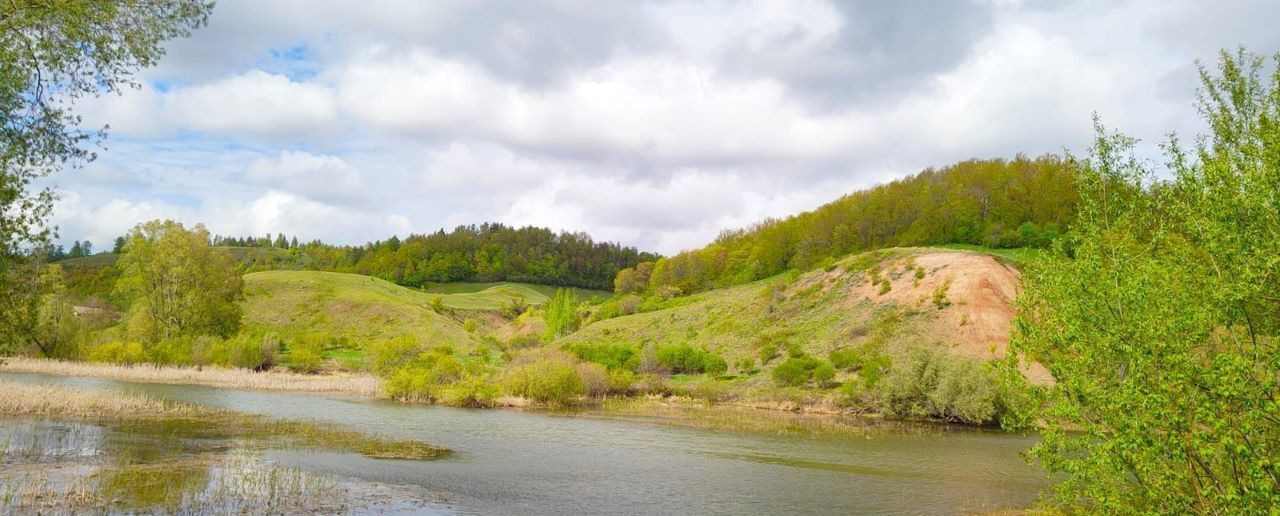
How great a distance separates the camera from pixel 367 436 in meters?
33.5

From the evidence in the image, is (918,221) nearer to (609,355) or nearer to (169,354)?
(609,355)

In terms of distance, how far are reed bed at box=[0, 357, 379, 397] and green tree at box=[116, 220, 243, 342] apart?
11.8m

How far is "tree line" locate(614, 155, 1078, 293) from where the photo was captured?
11456cm

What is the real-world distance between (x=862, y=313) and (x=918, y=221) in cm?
5459

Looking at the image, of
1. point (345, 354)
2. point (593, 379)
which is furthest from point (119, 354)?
point (593, 379)

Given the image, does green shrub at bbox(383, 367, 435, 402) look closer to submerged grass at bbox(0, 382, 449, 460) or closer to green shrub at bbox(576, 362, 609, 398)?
green shrub at bbox(576, 362, 609, 398)

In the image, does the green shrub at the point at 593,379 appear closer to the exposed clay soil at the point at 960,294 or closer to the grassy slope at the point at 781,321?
the grassy slope at the point at 781,321

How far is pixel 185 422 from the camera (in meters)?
33.8

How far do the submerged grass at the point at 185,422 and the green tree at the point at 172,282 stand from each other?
4583cm

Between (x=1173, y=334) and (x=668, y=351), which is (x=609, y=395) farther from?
(x=1173, y=334)

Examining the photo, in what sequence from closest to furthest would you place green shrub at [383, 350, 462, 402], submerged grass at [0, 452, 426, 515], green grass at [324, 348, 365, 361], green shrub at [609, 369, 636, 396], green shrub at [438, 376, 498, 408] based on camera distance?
submerged grass at [0, 452, 426, 515] < green shrub at [438, 376, 498, 408] < green shrub at [383, 350, 462, 402] < green shrub at [609, 369, 636, 396] < green grass at [324, 348, 365, 361]

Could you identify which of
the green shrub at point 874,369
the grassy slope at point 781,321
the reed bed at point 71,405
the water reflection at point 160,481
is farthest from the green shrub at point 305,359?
the green shrub at point 874,369

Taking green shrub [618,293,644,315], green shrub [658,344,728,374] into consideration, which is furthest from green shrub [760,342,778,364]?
green shrub [618,293,644,315]

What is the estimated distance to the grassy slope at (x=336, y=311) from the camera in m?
113
